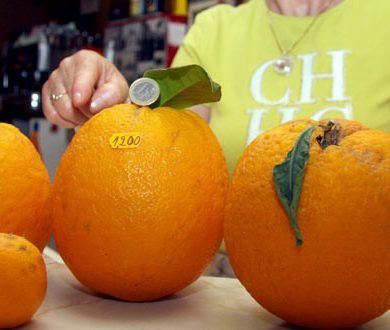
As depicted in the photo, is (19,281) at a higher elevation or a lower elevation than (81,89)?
lower

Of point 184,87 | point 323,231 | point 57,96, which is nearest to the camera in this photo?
point 323,231

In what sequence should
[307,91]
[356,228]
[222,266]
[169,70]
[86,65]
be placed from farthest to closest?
[307,91] → [222,266] → [86,65] → [169,70] → [356,228]

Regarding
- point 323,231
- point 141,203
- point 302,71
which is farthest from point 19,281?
point 302,71

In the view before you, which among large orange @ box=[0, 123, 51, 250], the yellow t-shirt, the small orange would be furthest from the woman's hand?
the yellow t-shirt

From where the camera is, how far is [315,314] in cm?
40

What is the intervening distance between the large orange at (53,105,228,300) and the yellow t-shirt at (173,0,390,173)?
1.97 ft

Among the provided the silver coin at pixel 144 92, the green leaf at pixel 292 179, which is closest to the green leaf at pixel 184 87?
the silver coin at pixel 144 92

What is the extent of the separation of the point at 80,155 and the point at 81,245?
7cm

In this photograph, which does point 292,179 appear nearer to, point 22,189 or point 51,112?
point 22,189

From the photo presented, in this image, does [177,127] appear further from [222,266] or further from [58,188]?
[222,266]

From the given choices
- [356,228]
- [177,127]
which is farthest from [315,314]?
[177,127]

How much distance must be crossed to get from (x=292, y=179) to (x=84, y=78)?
15.1 inches

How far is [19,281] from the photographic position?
392 millimetres

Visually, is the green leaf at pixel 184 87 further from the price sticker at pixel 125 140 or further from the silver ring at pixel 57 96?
the silver ring at pixel 57 96
